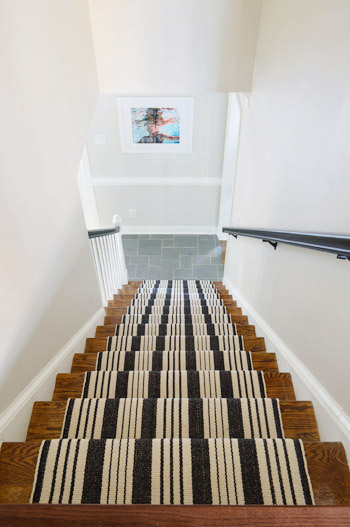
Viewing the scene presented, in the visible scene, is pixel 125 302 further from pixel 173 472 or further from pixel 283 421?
pixel 173 472

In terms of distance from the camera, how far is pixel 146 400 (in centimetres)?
117

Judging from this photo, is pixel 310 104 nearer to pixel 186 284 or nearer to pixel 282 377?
pixel 282 377

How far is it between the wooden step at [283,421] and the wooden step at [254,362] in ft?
1.33

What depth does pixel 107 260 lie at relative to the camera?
2814mm

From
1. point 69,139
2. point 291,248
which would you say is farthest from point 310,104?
point 69,139

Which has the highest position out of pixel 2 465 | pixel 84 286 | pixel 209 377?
pixel 84 286

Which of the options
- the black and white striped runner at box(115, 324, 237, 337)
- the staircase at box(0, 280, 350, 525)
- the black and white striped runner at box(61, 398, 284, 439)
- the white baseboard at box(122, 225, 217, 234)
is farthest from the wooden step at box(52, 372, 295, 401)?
the white baseboard at box(122, 225, 217, 234)

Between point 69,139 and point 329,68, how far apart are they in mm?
1321

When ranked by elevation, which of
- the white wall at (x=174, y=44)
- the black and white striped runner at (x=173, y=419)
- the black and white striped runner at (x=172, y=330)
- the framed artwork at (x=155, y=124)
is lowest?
the black and white striped runner at (x=173, y=419)

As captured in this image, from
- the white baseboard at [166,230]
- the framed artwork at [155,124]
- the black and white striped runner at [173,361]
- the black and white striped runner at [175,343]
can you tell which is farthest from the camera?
the white baseboard at [166,230]

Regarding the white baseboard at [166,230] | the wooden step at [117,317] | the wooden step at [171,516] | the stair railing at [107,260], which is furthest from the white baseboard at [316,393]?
the white baseboard at [166,230]

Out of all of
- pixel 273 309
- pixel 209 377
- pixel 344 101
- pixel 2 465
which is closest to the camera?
pixel 2 465

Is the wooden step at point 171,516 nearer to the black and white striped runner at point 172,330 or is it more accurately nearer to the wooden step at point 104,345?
the wooden step at point 104,345

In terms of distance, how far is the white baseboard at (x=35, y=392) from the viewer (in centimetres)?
112
